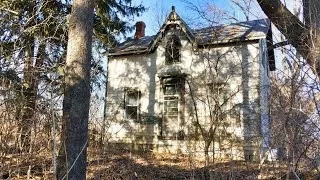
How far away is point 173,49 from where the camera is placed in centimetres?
1641

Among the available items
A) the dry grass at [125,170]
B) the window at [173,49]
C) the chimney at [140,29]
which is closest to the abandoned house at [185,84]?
the window at [173,49]

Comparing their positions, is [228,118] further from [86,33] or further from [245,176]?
[86,33]

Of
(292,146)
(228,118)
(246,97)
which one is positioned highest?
(246,97)

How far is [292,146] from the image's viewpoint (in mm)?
5922

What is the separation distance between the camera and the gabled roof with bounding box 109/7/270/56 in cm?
1430

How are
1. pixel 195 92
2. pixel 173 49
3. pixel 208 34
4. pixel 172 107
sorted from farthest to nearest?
pixel 173 49 → pixel 172 107 → pixel 195 92 → pixel 208 34

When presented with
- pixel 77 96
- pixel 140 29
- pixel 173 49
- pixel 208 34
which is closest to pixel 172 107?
pixel 173 49

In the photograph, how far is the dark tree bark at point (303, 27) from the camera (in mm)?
5641

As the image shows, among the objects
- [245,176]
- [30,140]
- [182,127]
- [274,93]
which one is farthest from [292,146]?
[182,127]

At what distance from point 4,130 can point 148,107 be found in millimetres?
10478

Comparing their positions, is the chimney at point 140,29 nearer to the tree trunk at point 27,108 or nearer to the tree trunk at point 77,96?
the tree trunk at point 27,108

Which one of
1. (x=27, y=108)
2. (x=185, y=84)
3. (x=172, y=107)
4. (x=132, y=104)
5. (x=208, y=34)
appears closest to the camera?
(x=27, y=108)

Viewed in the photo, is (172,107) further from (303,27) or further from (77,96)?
(303,27)

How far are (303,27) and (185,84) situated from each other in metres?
9.65
